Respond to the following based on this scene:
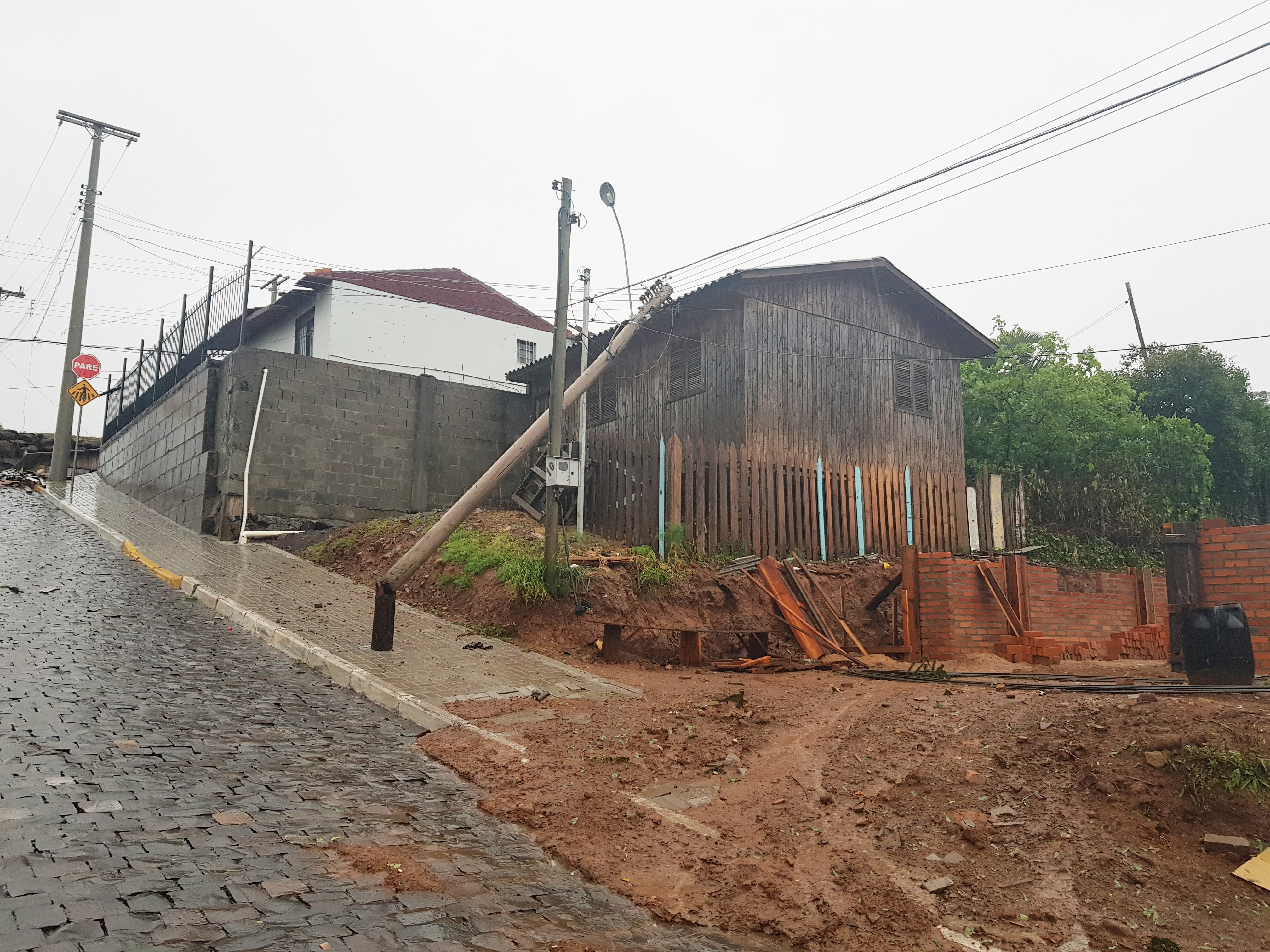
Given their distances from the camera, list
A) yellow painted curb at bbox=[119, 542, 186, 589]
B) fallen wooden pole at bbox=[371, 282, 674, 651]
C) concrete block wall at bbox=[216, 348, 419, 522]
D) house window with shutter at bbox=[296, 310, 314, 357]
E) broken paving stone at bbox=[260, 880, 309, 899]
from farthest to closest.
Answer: house window with shutter at bbox=[296, 310, 314, 357]
concrete block wall at bbox=[216, 348, 419, 522]
yellow painted curb at bbox=[119, 542, 186, 589]
fallen wooden pole at bbox=[371, 282, 674, 651]
broken paving stone at bbox=[260, 880, 309, 899]

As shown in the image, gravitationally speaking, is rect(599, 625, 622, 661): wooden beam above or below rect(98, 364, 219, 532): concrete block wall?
below

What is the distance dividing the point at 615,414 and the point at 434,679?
10.2 meters

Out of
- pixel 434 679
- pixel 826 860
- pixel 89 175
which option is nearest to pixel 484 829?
pixel 826 860

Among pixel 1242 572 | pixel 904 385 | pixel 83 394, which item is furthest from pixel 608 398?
pixel 83 394

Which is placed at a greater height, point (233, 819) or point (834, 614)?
point (834, 614)

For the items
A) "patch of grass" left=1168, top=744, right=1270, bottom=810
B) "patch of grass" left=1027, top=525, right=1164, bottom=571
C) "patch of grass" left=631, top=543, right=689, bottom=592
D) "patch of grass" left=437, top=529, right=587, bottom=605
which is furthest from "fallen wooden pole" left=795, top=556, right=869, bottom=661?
"patch of grass" left=1027, top=525, right=1164, bottom=571

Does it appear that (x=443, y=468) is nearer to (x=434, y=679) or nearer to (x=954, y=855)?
(x=434, y=679)

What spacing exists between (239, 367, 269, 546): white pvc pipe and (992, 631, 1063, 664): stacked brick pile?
42.0 ft

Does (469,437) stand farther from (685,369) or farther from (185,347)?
(185,347)

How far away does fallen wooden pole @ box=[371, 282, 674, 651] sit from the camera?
906cm

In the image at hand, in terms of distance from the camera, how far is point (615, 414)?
17656 millimetres

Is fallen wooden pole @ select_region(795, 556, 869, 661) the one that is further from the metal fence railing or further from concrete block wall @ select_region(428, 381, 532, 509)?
the metal fence railing

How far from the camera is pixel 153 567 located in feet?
42.9

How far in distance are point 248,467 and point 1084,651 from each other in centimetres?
1398
